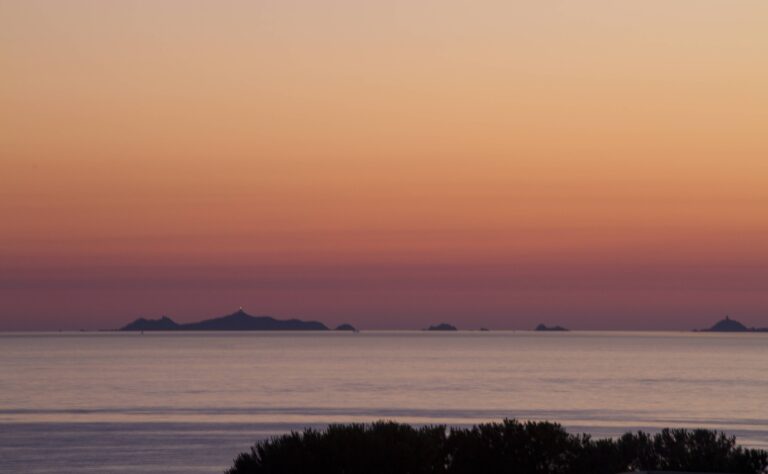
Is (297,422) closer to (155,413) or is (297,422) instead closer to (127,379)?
(155,413)

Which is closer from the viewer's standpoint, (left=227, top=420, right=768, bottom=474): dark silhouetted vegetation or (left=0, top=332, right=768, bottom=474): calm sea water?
(left=227, top=420, right=768, bottom=474): dark silhouetted vegetation

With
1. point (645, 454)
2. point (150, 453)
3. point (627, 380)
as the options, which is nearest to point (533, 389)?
point (627, 380)

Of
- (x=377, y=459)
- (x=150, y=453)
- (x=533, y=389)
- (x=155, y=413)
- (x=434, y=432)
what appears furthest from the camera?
(x=533, y=389)

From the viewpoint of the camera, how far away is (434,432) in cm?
2534

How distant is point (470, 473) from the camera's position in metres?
25.4

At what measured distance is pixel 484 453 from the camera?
2562 cm

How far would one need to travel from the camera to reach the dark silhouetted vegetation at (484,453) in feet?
75.3

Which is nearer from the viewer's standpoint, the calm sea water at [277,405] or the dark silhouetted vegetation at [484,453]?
the dark silhouetted vegetation at [484,453]

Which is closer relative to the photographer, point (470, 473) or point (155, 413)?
point (470, 473)

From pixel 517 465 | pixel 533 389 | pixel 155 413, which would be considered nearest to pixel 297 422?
pixel 155 413

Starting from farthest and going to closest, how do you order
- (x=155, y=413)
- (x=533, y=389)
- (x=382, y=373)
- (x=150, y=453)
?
1. (x=382, y=373)
2. (x=533, y=389)
3. (x=155, y=413)
4. (x=150, y=453)

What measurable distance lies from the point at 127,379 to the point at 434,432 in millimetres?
100635

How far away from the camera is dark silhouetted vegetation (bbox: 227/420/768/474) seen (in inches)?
903

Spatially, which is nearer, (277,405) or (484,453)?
(484,453)
